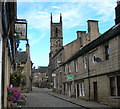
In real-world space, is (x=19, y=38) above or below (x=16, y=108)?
above

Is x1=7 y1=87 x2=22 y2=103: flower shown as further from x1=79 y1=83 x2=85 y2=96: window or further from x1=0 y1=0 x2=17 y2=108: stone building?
x1=79 y1=83 x2=85 y2=96: window

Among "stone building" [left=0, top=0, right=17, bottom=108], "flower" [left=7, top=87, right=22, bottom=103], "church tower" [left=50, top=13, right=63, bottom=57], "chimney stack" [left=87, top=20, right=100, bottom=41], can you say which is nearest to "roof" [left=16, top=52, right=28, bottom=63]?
"chimney stack" [left=87, top=20, right=100, bottom=41]

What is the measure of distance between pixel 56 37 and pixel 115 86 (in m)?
66.9

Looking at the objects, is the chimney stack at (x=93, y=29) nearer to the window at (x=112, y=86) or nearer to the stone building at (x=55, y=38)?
the window at (x=112, y=86)

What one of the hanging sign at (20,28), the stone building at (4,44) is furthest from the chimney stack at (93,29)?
the stone building at (4,44)

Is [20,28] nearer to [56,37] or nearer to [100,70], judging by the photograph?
[100,70]

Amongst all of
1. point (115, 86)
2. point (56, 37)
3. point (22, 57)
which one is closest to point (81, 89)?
point (115, 86)

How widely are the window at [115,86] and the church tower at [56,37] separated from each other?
59312mm

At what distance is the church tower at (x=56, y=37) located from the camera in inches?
3068

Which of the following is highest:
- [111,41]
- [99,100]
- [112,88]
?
[111,41]

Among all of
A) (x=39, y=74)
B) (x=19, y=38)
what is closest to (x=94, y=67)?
(x=19, y=38)

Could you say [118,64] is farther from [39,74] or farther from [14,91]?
[39,74]

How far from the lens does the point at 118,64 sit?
15375 mm

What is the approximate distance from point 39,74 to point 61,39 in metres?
35.4
